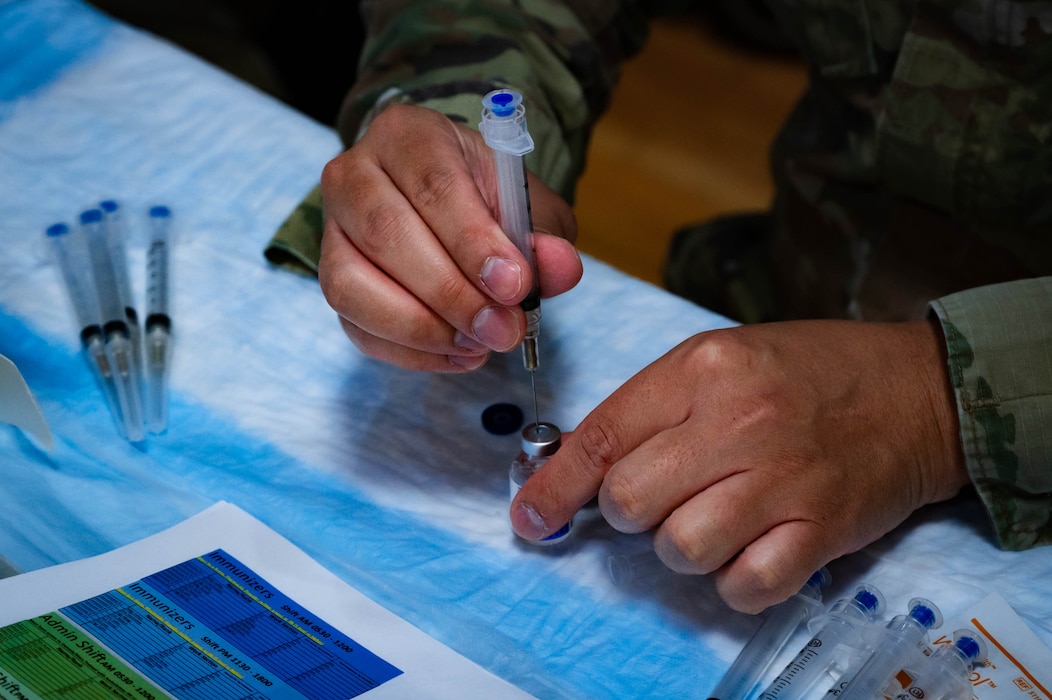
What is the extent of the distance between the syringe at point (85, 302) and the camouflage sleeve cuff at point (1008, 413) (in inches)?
26.1

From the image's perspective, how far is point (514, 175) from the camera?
2.20 ft

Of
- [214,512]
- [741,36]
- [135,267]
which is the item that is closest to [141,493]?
[214,512]

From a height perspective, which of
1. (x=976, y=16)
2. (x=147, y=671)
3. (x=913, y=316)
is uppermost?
(x=976, y=16)

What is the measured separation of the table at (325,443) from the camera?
0.69 meters

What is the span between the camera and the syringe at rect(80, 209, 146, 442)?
84 centimetres

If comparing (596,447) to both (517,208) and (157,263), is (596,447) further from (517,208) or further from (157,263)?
(157,263)

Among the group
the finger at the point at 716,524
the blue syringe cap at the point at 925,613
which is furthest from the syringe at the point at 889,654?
the finger at the point at 716,524

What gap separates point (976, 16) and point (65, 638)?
91 cm

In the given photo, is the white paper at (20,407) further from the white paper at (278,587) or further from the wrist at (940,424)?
the wrist at (940,424)

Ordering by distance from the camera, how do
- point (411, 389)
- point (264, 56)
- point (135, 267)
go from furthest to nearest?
point (264, 56)
point (135, 267)
point (411, 389)

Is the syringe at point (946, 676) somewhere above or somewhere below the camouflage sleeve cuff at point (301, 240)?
below

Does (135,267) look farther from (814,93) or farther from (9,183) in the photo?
(814,93)

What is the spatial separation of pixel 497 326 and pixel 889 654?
1.08 ft

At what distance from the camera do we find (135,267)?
0.99 m
